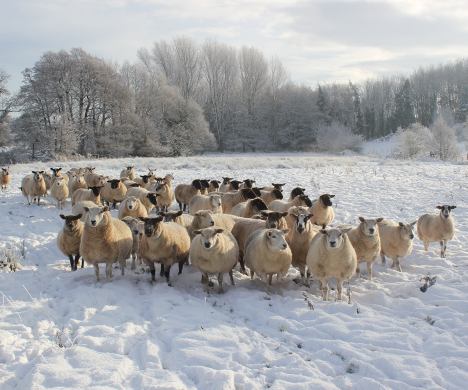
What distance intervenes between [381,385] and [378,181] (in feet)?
52.0

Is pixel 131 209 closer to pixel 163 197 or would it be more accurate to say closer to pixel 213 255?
pixel 163 197

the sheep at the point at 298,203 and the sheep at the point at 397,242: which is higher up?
the sheep at the point at 298,203

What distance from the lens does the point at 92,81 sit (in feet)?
117

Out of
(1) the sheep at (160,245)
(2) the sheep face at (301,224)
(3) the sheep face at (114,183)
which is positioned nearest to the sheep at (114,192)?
(3) the sheep face at (114,183)

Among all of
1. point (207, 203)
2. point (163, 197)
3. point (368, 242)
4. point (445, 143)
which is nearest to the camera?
point (368, 242)

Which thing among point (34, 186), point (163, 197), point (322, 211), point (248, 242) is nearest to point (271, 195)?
point (322, 211)

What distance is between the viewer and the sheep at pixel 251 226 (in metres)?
7.44

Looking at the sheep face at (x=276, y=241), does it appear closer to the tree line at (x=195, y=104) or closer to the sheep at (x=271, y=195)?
the sheep at (x=271, y=195)

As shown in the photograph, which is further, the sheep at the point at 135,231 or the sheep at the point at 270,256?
the sheep at the point at 135,231

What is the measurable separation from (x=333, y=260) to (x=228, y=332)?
8.19ft

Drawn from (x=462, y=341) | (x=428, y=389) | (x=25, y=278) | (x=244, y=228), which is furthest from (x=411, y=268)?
(x=25, y=278)

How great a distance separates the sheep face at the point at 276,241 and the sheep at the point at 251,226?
103 cm

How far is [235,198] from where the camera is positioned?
37.1ft

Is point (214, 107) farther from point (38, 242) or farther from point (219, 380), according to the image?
point (219, 380)
